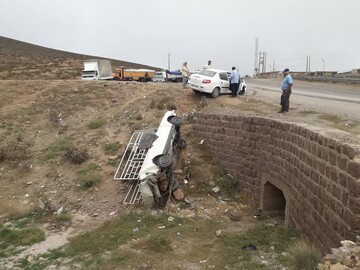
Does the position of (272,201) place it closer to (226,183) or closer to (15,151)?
(226,183)

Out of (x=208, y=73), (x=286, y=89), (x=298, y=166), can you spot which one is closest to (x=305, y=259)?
(x=298, y=166)

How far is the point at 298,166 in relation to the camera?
816 cm

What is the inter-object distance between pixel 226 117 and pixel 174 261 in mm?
5601

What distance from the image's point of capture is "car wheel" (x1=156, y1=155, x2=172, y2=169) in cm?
1075

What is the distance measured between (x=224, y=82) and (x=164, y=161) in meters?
8.38

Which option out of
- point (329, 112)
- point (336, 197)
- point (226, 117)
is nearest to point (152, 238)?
point (336, 197)

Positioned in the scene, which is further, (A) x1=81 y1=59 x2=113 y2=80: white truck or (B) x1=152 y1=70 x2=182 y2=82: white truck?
(B) x1=152 y1=70 x2=182 y2=82: white truck

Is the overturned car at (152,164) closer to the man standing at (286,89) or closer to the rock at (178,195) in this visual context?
the rock at (178,195)

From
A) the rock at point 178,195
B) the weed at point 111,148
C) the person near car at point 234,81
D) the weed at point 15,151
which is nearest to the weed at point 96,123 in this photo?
the weed at point 111,148

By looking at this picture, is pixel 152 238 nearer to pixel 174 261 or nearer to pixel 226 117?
pixel 174 261

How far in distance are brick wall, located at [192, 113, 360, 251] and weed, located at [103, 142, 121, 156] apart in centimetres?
288

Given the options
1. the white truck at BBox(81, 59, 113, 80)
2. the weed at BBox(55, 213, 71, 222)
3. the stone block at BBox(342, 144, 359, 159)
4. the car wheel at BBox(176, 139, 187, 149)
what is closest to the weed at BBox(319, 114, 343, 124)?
the car wheel at BBox(176, 139, 187, 149)

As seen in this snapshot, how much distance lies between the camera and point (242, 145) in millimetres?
11516

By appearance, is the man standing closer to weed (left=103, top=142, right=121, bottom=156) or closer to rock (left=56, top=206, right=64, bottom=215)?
weed (left=103, top=142, right=121, bottom=156)
